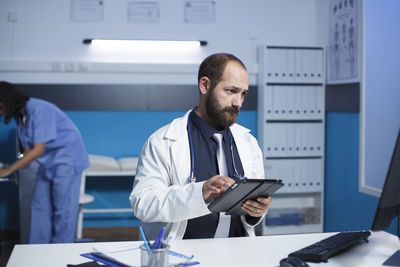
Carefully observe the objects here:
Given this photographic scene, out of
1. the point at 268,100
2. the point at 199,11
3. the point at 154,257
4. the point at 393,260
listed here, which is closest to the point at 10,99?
the point at 199,11

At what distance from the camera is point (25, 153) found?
3.35 meters

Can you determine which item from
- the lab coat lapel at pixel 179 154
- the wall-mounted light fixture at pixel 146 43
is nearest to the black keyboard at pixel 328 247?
the lab coat lapel at pixel 179 154

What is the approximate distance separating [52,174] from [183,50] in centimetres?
179

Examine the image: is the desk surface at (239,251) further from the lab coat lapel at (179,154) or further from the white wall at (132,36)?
the white wall at (132,36)

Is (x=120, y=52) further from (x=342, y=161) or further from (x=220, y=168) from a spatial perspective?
(x=220, y=168)

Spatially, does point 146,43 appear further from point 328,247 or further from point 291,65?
point 328,247

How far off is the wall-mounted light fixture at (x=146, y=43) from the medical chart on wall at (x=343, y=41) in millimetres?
1159

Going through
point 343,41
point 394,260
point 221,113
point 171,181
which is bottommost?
point 394,260

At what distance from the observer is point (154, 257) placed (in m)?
1.23

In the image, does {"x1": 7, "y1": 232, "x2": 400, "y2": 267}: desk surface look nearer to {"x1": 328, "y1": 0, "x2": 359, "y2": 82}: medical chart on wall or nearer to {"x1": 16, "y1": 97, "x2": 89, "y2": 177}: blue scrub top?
{"x1": 16, "y1": 97, "x2": 89, "y2": 177}: blue scrub top

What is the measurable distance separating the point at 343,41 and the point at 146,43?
174cm

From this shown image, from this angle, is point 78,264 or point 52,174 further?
A: point 52,174

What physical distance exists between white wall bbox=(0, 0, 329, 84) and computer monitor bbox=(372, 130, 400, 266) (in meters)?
3.34

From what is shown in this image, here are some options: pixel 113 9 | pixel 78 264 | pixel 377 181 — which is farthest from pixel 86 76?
pixel 78 264
